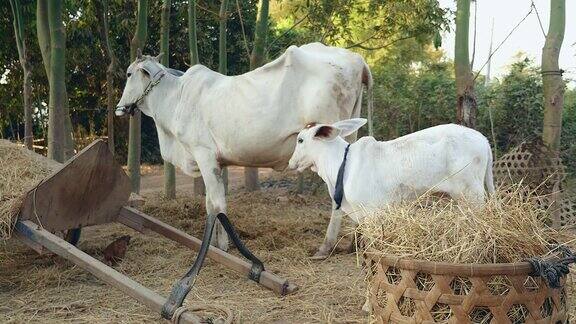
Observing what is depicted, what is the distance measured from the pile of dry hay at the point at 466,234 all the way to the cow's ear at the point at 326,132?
1.38 m

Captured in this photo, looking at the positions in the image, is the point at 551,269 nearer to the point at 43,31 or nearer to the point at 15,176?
the point at 15,176

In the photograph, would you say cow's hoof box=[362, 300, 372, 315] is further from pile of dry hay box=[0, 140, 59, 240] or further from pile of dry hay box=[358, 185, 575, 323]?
pile of dry hay box=[0, 140, 59, 240]

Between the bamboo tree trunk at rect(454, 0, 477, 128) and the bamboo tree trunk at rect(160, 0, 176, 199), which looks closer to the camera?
the bamboo tree trunk at rect(454, 0, 477, 128)

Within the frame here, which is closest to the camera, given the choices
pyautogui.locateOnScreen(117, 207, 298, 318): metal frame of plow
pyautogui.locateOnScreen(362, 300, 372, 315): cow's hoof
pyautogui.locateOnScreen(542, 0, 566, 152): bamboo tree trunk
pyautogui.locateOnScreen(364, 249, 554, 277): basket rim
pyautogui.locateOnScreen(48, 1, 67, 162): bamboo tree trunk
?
pyautogui.locateOnScreen(364, 249, 554, 277): basket rim

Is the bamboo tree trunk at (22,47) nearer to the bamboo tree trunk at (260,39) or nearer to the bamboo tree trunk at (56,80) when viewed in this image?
the bamboo tree trunk at (56,80)

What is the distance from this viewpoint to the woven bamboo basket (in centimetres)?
239

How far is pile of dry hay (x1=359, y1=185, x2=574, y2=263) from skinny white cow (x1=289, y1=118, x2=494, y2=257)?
101 centimetres

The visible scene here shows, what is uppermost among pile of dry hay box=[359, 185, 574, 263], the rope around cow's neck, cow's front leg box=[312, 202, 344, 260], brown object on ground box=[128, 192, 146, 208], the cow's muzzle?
the rope around cow's neck

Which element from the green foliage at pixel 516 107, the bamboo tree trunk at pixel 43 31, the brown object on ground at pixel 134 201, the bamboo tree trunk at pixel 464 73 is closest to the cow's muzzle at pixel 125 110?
the brown object on ground at pixel 134 201

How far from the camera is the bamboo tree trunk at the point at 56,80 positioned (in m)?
6.96

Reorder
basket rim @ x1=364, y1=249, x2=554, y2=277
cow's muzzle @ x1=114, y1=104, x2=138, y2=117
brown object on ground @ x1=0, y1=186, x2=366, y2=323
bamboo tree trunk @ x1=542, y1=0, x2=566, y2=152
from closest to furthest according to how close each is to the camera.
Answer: basket rim @ x1=364, y1=249, x2=554, y2=277
brown object on ground @ x1=0, y1=186, x2=366, y2=323
cow's muzzle @ x1=114, y1=104, x2=138, y2=117
bamboo tree trunk @ x1=542, y1=0, x2=566, y2=152

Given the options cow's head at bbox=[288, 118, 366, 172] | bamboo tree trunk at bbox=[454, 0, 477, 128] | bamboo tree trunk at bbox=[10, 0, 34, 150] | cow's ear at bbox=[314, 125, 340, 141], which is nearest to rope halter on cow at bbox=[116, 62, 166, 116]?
cow's head at bbox=[288, 118, 366, 172]

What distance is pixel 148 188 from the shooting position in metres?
13.0

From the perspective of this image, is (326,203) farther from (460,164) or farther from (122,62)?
Answer: (122,62)
